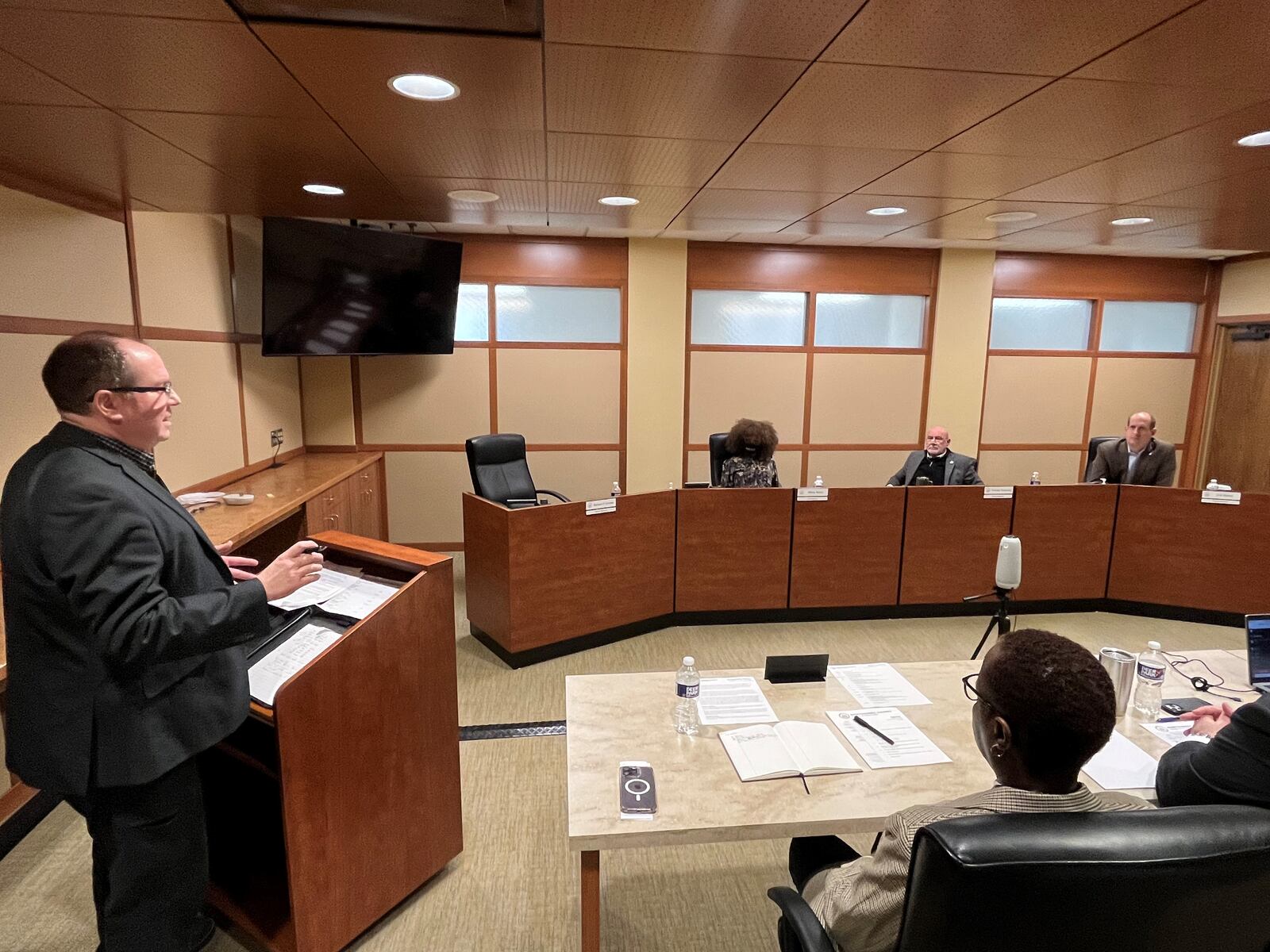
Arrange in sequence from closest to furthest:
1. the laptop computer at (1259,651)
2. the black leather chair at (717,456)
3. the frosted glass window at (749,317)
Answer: the laptop computer at (1259,651), the black leather chair at (717,456), the frosted glass window at (749,317)

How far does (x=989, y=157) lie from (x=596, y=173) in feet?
5.37

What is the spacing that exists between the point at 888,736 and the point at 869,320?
520 cm

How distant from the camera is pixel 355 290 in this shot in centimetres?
489

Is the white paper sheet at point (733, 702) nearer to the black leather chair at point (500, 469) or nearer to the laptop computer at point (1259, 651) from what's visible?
the laptop computer at point (1259, 651)

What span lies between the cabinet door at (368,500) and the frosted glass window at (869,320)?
405 centimetres

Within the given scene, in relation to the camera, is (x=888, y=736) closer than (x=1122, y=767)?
No

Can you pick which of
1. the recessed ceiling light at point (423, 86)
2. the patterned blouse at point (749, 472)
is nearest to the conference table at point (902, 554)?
the patterned blouse at point (749, 472)

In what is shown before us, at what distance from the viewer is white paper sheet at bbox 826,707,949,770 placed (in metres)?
1.67

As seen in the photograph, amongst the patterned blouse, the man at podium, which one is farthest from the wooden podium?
the patterned blouse

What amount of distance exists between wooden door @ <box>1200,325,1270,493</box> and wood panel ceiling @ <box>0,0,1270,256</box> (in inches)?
139

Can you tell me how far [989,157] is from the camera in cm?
274

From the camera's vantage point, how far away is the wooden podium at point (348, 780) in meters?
1.72

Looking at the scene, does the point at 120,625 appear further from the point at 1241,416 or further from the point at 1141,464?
the point at 1241,416

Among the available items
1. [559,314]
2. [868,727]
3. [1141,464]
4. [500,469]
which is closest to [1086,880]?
[868,727]
